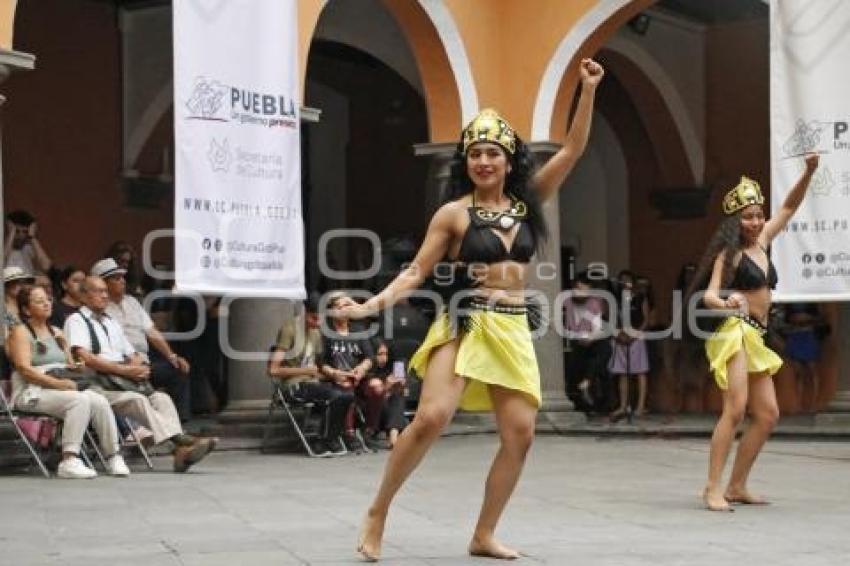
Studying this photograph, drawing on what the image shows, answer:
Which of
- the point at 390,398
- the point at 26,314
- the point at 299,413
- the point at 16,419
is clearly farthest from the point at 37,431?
the point at 390,398

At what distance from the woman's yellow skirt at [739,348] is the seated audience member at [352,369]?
4654mm

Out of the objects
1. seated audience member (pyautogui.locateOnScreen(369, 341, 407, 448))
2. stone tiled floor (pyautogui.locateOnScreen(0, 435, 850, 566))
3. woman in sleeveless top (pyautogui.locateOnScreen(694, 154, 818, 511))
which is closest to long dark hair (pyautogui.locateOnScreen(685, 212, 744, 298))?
woman in sleeveless top (pyautogui.locateOnScreen(694, 154, 818, 511))

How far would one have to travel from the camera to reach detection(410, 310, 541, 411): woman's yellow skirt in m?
6.75

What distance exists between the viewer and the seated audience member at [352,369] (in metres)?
13.1

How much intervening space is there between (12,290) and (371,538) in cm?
567

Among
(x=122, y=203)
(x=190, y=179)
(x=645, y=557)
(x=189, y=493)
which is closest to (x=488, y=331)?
(x=645, y=557)

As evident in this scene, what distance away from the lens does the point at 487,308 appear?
Result: 271 inches

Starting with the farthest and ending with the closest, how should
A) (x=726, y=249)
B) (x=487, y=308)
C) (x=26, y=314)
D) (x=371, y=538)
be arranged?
(x=26, y=314), (x=726, y=249), (x=487, y=308), (x=371, y=538)

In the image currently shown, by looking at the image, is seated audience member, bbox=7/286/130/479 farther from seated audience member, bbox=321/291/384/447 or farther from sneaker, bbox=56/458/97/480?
seated audience member, bbox=321/291/384/447

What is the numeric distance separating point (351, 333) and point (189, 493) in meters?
3.83

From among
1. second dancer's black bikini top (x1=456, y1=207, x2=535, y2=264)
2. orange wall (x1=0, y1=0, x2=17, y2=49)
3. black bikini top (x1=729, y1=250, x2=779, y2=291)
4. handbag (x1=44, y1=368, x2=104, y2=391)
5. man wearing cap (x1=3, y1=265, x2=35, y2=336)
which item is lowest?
handbag (x1=44, y1=368, x2=104, y2=391)

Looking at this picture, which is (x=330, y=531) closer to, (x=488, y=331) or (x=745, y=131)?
(x=488, y=331)

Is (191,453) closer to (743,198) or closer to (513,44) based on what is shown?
(743,198)

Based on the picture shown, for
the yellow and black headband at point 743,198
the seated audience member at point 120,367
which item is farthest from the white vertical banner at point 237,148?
the yellow and black headband at point 743,198
